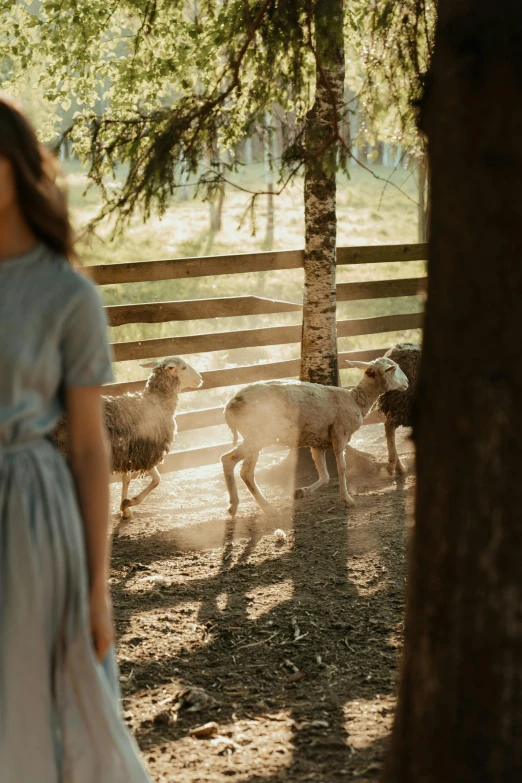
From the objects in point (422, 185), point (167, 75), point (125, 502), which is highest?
point (167, 75)

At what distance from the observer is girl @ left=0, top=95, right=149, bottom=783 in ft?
5.92

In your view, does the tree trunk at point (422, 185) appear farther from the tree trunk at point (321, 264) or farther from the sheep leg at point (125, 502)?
the sheep leg at point (125, 502)

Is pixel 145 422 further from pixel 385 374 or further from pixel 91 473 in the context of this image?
pixel 91 473

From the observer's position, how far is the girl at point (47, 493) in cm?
180

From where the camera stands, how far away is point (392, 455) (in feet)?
27.8

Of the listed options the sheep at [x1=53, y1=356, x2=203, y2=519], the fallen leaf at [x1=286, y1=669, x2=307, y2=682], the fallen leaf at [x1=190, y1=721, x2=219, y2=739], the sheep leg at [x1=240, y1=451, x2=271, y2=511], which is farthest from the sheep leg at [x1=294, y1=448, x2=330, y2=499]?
the fallen leaf at [x1=190, y1=721, x2=219, y2=739]

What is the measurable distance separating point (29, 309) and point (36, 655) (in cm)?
74

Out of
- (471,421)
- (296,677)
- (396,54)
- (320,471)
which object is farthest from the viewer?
(320,471)

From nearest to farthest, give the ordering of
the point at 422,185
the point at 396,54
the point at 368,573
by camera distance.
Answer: the point at 368,573 < the point at 396,54 < the point at 422,185

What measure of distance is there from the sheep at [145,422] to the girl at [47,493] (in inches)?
193

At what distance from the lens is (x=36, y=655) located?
71.9 inches

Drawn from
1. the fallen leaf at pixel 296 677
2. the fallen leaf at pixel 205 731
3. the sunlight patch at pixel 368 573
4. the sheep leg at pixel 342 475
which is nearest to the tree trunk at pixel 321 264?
the sheep leg at pixel 342 475

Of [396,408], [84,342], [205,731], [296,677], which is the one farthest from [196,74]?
[84,342]

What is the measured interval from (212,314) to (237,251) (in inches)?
555
